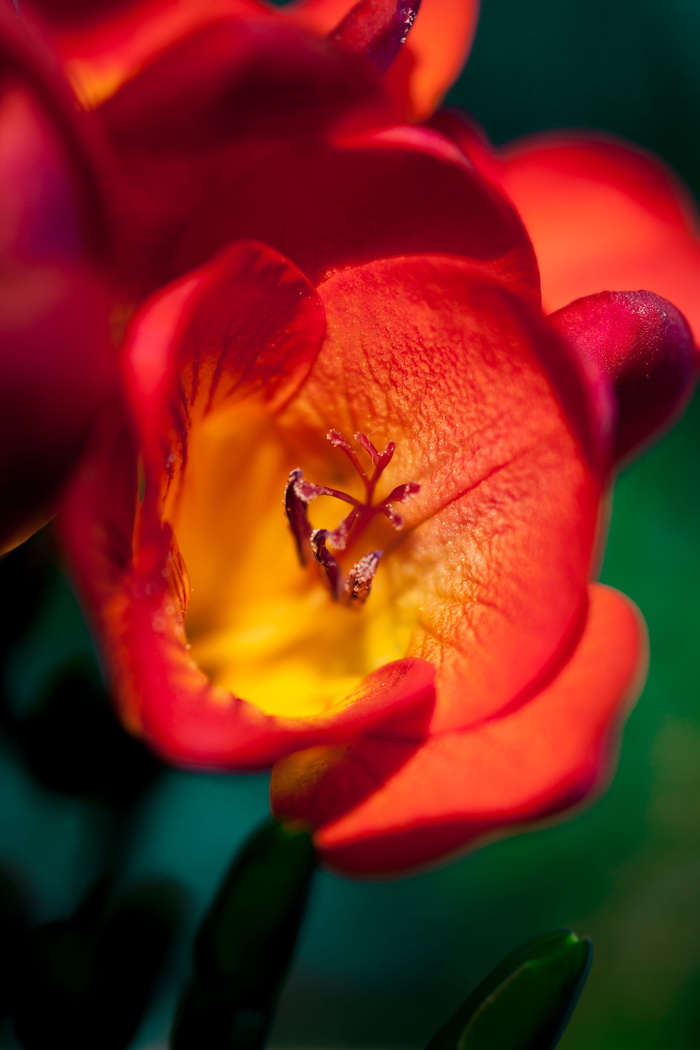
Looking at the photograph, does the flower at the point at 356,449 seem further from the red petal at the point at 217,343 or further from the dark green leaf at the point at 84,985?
the dark green leaf at the point at 84,985

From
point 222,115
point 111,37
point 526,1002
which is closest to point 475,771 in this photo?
point 526,1002

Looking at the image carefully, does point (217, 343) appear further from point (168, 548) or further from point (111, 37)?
point (111, 37)

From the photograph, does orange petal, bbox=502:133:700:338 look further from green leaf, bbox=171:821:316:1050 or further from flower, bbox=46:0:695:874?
green leaf, bbox=171:821:316:1050

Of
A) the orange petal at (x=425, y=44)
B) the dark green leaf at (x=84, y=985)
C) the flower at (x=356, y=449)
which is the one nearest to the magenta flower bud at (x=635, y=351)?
the flower at (x=356, y=449)

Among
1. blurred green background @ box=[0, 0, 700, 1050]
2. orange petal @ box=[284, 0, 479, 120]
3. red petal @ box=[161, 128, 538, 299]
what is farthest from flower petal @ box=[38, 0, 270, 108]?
blurred green background @ box=[0, 0, 700, 1050]

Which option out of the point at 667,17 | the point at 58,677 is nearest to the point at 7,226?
the point at 58,677

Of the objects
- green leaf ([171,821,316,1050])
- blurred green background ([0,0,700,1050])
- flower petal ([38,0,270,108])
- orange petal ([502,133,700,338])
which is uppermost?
flower petal ([38,0,270,108])
